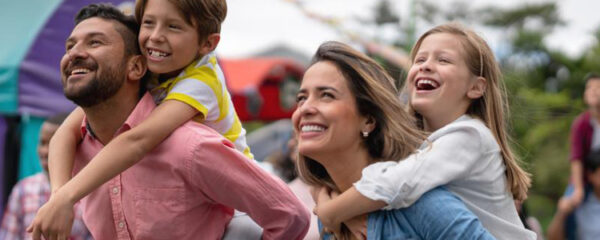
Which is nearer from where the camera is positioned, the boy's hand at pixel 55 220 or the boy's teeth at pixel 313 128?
the boy's hand at pixel 55 220

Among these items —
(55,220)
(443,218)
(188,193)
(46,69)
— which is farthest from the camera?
(46,69)

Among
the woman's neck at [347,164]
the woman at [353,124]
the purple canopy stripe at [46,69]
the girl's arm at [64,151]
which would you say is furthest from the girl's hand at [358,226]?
the purple canopy stripe at [46,69]

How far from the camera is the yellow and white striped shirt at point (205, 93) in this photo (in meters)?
2.57

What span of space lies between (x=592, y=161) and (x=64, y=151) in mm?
4837

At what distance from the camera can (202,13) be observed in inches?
103

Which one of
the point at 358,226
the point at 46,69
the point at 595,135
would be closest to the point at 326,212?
A: the point at 358,226

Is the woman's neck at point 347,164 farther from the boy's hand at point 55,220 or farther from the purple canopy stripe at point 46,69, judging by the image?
the purple canopy stripe at point 46,69

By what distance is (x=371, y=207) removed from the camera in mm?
2387

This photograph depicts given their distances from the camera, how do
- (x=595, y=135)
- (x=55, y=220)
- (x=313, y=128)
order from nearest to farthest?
(x=55, y=220) < (x=313, y=128) < (x=595, y=135)

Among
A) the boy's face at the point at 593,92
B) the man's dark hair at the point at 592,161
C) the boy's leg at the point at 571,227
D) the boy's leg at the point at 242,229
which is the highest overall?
the boy's leg at the point at 242,229

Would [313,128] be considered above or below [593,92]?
above

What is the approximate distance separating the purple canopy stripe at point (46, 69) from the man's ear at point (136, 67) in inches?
127

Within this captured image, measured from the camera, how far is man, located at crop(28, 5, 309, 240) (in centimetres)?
254

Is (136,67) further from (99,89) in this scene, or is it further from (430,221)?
(430,221)
